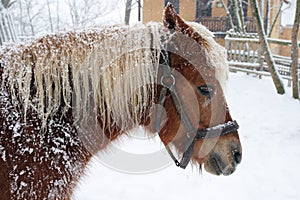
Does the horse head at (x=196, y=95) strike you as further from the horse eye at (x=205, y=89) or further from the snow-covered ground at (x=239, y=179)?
the snow-covered ground at (x=239, y=179)

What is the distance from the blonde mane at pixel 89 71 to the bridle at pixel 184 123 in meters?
0.06

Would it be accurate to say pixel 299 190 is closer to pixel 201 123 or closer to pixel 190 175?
pixel 190 175

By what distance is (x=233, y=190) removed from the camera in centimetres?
382

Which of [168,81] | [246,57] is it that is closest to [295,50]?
[246,57]

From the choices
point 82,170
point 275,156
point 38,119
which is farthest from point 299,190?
point 38,119

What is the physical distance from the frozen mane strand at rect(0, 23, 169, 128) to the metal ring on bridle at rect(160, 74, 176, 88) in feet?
0.17

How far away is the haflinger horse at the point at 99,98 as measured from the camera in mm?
1442

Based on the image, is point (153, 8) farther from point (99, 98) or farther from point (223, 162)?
point (99, 98)

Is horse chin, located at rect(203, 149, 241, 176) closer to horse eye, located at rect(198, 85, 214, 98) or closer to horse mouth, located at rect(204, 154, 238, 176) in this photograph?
horse mouth, located at rect(204, 154, 238, 176)

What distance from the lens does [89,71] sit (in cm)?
155

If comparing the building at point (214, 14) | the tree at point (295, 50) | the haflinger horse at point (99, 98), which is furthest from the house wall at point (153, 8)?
the haflinger horse at point (99, 98)

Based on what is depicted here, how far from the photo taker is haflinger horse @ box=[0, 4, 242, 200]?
4.73 feet

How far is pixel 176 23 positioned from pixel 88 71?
20.9 inches

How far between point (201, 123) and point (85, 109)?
2.10 feet
